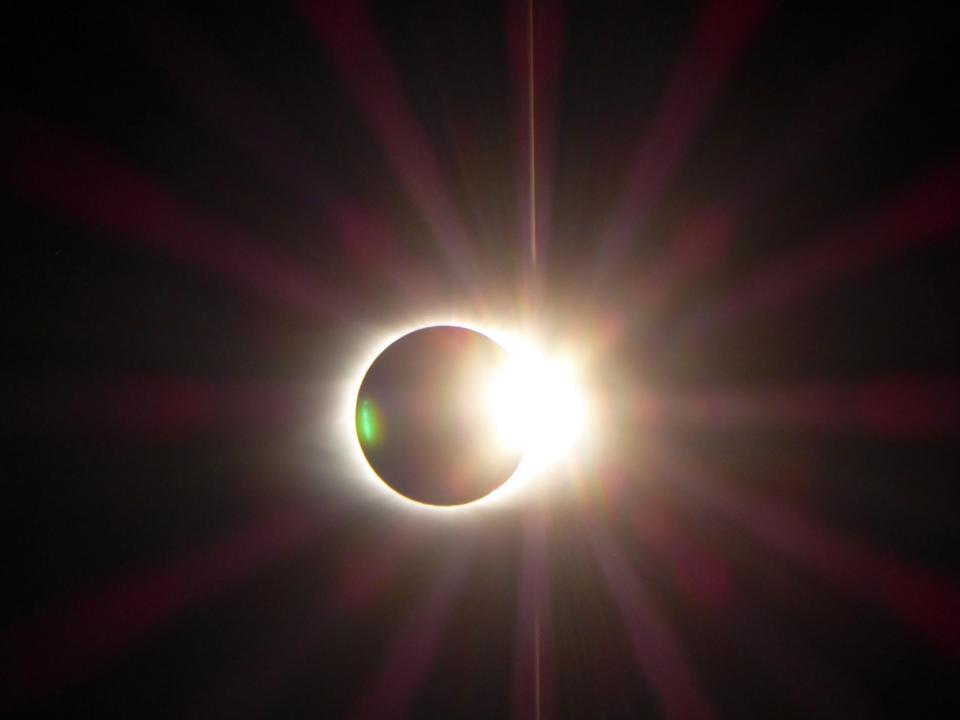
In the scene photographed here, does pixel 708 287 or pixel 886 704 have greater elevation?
pixel 708 287

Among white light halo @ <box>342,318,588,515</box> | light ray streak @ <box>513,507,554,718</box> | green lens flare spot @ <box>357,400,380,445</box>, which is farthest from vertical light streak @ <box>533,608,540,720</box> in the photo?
green lens flare spot @ <box>357,400,380,445</box>

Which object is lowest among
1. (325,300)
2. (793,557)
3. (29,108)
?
(793,557)

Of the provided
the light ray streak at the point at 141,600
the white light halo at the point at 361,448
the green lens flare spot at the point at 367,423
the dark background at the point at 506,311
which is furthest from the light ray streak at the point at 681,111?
the light ray streak at the point at 141,600

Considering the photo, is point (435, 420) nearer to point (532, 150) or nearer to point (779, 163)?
point (532, 150)

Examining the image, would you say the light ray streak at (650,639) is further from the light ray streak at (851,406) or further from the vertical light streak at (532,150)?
the vertical light streak at (532,150)

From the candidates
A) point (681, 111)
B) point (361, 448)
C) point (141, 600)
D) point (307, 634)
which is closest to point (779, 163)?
point (681, 111)

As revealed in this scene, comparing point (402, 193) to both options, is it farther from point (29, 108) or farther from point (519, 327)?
point (29, 108)

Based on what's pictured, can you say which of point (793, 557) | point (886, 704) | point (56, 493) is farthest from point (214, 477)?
point (886, 704)
